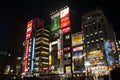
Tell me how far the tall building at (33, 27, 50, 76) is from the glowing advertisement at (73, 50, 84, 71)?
20.4 m

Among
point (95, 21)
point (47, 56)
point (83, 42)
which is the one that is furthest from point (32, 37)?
point (95, 21)

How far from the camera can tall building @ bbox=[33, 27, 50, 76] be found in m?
84.8

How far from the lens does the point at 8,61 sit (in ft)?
408

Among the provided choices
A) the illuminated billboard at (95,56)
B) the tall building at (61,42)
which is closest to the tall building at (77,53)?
the tall building at (61,42)

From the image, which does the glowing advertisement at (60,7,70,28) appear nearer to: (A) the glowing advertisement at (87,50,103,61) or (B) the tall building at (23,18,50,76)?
(B) the tall building at (23,18,50,76)

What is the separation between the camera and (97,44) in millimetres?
74625

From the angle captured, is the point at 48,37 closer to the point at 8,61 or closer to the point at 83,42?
the point at 83,42

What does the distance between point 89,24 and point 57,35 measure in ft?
74.0

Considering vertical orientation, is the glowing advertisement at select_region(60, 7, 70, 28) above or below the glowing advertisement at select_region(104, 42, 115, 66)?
above

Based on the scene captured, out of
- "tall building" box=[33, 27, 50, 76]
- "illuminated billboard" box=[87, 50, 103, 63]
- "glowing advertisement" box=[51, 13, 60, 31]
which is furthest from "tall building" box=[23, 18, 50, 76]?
"illuminated billboard" box=[87, 50, 103, 63]

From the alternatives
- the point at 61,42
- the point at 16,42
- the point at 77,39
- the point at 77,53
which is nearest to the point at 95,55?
the point at 77,53

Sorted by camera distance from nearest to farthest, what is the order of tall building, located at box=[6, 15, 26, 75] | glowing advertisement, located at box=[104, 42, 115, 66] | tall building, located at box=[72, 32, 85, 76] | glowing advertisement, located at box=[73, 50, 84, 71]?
glowing advertisement, located at box=[104, 42, 115, 66], glowing advertisement, located at box=[73, 50, 84, 71], tall building, located at box=[72, 32, 85, 76], tall building, located at box=[6, 15, 26, 75]

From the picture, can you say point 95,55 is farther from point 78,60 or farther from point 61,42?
point 61,42

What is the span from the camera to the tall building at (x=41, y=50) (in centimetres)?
8475
